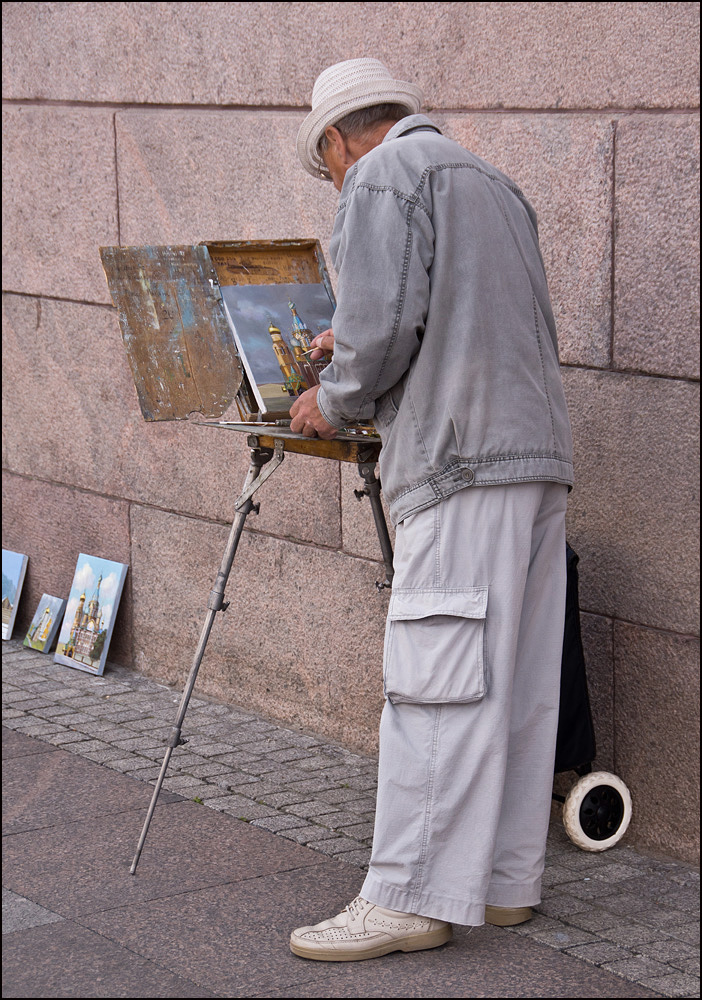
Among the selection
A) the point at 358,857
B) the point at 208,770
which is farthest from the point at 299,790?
the point at 358,857

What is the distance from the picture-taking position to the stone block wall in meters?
3.91

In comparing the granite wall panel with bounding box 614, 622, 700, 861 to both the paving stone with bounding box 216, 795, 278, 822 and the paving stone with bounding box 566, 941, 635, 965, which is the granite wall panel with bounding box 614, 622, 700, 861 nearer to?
the paving stone with bounding box 566, 941, 635, 965

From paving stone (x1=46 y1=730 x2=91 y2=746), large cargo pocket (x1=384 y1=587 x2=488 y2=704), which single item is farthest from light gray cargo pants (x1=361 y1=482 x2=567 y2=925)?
paving stone (x1=46 y1=730 x2=91 y2=746)

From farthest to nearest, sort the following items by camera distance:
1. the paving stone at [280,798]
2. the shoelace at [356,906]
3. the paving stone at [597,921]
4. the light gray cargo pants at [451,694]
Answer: the paving stone at [280,798], the paving stone at [597,921], the shoelace at [356,906], the light gray cargo pants at [451,694]

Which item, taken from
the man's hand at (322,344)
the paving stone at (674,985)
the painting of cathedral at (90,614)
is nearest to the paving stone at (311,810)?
the paving stone at (674,985)

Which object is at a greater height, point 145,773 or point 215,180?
point 215,180

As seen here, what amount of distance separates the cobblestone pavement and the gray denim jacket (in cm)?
116

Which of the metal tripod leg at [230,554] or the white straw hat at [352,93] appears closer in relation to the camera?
the white straw hat at [352,93]

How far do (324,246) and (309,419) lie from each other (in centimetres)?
162

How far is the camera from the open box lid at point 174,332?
3.76 meters

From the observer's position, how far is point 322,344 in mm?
3689

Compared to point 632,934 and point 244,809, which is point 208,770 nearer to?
point 244,809

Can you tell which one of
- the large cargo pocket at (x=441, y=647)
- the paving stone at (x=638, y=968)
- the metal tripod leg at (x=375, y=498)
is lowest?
the paving stone at (x=638, y=968)

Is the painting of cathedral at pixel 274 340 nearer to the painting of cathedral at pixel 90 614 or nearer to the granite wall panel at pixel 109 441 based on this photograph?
the granite wall panel at pixel 109 441
